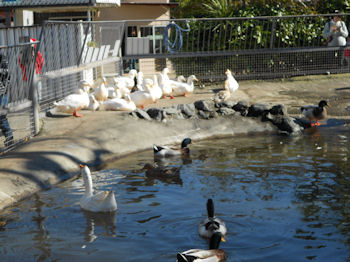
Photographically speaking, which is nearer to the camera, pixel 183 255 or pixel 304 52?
pixel 183 255

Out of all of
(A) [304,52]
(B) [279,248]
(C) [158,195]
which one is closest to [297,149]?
(C) [158,195]

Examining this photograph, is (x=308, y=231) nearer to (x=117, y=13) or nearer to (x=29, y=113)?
(x=29, y=113)

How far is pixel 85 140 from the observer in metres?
10.9

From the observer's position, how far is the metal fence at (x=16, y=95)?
10180mm

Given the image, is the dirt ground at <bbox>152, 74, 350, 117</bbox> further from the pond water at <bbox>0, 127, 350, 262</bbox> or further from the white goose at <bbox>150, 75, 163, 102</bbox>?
the pond water at <bbox>0, 127, 350, 262</bbox>

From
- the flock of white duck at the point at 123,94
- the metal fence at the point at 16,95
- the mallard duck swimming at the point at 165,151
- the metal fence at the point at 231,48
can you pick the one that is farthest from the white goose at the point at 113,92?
the mallard duck swimming at the point at 165,151

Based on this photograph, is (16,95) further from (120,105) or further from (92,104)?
(120,105)

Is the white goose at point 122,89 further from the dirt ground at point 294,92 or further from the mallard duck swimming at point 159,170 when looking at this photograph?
the mallard duck swimming at point 159,170

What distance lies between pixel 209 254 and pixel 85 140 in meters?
5.54

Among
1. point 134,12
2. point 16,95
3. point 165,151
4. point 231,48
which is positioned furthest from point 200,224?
point 134,12

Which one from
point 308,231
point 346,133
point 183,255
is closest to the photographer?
point 183,255

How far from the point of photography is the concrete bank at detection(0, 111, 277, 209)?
890 cm

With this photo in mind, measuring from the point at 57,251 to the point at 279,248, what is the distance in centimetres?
255

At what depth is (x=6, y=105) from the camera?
10320 millimetres
